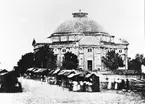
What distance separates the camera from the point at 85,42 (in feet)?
160

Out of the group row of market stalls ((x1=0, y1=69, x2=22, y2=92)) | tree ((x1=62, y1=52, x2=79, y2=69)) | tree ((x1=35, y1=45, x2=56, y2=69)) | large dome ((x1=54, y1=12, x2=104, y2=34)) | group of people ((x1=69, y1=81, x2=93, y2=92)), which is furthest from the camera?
large dome ((x1=54, y1=12, x2=104, y2=34))

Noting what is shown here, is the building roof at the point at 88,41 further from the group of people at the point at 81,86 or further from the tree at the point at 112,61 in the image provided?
the group of people at the point at 81,86

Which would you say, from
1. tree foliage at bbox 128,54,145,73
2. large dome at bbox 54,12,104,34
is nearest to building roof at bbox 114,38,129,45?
large dome at bbox 54,12,104,34

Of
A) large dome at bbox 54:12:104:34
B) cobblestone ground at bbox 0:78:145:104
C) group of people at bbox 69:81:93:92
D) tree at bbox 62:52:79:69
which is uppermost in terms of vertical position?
large dome at bbox 54:12:104:34

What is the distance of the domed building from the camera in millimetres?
48312

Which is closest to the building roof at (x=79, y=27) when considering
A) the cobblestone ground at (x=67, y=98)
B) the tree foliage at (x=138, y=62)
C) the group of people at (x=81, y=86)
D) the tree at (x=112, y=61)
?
the tree at (x=112, y=61)

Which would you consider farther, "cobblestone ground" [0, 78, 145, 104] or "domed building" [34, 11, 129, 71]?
"domed building" [34, 11, 129, 71]

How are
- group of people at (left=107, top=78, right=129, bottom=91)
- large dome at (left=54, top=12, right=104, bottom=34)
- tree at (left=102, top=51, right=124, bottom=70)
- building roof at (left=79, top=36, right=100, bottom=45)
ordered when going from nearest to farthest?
group of people at (left=107, top=78, right=129, bottom=91), tree at (left=102, top=51, right=124, bottom=70), building roof at (left=79, top=36, right=100, bottom=45), large dome at (left=54, top=12, right=104, bottom=34)

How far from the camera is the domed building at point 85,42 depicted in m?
48.3

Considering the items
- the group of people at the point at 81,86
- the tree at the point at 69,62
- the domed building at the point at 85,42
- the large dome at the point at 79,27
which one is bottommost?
the group of people at the point at 81,86

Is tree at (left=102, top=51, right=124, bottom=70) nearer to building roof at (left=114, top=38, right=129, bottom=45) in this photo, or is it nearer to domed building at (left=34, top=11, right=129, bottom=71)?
domed building at (left=34, top=11, right=129, bottom=71)

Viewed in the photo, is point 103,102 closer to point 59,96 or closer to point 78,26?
point 59,96

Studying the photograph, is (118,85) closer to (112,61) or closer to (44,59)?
(44,59)

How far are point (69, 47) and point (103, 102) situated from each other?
3430 cm
